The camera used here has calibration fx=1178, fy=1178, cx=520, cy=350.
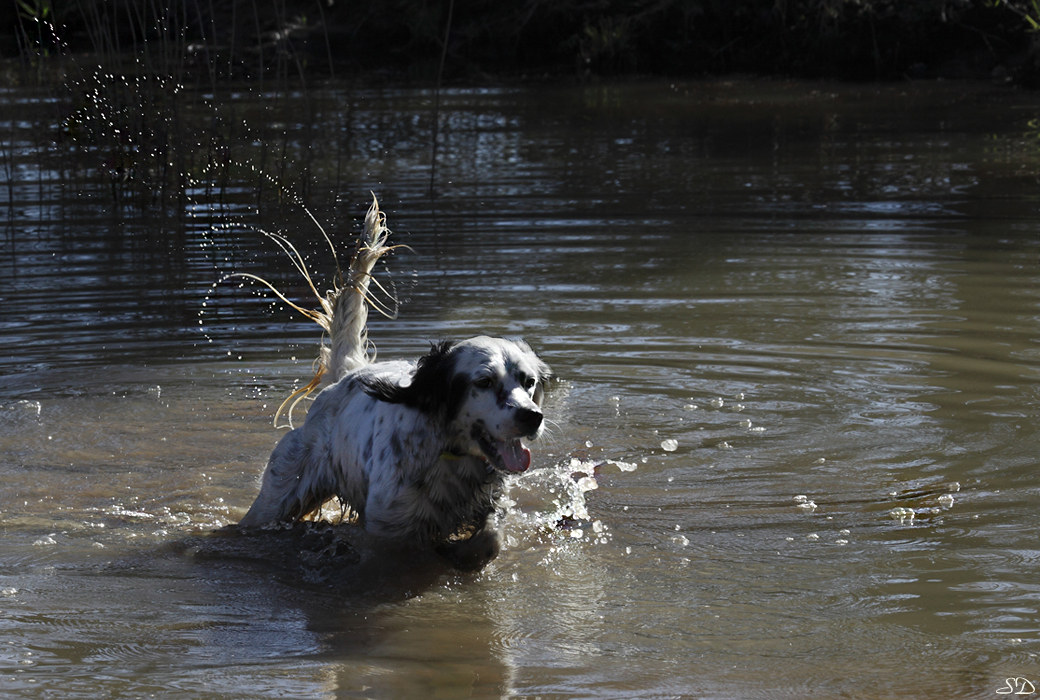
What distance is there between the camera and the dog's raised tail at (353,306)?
17.3ft

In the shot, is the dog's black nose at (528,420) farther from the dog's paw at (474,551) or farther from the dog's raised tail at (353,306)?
the dog's raised tail at (353,306)

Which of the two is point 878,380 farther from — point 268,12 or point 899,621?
point 268,12

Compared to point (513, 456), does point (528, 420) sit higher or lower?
higher

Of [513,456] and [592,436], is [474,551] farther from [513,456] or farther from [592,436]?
[592,436]

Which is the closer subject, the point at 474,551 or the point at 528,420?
the point at 528,420

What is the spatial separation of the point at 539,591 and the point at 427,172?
9864 millimetres

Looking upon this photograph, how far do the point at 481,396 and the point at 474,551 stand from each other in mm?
700

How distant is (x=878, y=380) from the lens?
A: 22.0 ft

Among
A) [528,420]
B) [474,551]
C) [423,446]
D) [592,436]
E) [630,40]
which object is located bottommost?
[474,551]

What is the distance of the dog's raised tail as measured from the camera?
208 inches

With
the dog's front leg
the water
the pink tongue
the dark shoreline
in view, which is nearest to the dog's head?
the pink tongue

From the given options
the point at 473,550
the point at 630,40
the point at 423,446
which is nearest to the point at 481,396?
the point at 423,446

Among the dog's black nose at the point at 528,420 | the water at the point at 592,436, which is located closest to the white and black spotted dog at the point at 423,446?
the dog's black nose at the point at 528,420

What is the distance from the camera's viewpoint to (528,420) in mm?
4191
